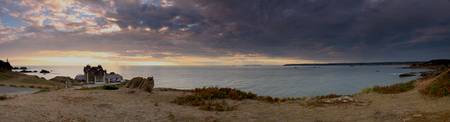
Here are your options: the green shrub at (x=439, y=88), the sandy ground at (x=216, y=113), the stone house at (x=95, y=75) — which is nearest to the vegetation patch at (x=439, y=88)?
the green shrub at (x=439, y=88)

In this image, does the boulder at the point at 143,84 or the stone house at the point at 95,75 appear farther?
the stone house at the point at 95,75

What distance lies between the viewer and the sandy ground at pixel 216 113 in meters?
12.8

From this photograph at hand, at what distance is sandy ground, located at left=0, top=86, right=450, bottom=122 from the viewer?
42.0 feet

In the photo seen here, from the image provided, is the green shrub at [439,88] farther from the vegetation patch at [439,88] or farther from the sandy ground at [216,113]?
the sandy ground at [216,113]

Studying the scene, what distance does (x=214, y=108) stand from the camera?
1598cm

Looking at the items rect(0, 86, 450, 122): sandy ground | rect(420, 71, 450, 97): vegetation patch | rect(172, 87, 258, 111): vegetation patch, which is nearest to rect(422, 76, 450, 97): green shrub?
rect(420, 71, 450, 97): vegetation patch

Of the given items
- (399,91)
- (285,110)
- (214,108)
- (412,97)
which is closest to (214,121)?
(214,108)

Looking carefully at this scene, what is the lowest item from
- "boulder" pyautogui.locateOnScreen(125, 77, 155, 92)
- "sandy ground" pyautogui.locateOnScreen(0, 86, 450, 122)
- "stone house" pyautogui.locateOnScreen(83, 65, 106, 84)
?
"sandy ground" pyautogui.locateOnScreen(0, 86, 450, 122)

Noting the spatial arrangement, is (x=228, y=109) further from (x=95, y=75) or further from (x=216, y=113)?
(x=95, y=75)

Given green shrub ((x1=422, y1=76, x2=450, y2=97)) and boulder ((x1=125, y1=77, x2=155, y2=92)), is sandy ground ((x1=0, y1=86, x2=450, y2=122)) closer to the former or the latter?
green shrub ((x1=422, y1=76, x2=450, y2=97))

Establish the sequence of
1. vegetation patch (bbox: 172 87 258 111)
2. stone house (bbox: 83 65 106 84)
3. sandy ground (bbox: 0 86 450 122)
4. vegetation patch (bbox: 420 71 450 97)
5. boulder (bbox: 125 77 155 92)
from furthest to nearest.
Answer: stone house (bbox: 83 65 106 84) → boulder (bbox: 125 77 155 92) → vegetation patch (bbox: 420 71 450 97) → vegetation patch (bbox: 172 87 258 111) → sandy ground (bbox: 0 86 450 122)

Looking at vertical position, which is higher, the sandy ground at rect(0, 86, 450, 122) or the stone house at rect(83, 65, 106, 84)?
the stone house at rect(83, 65, 106, 84)

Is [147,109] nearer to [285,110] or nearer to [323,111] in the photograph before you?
[285,110]

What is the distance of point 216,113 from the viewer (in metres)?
14.7
